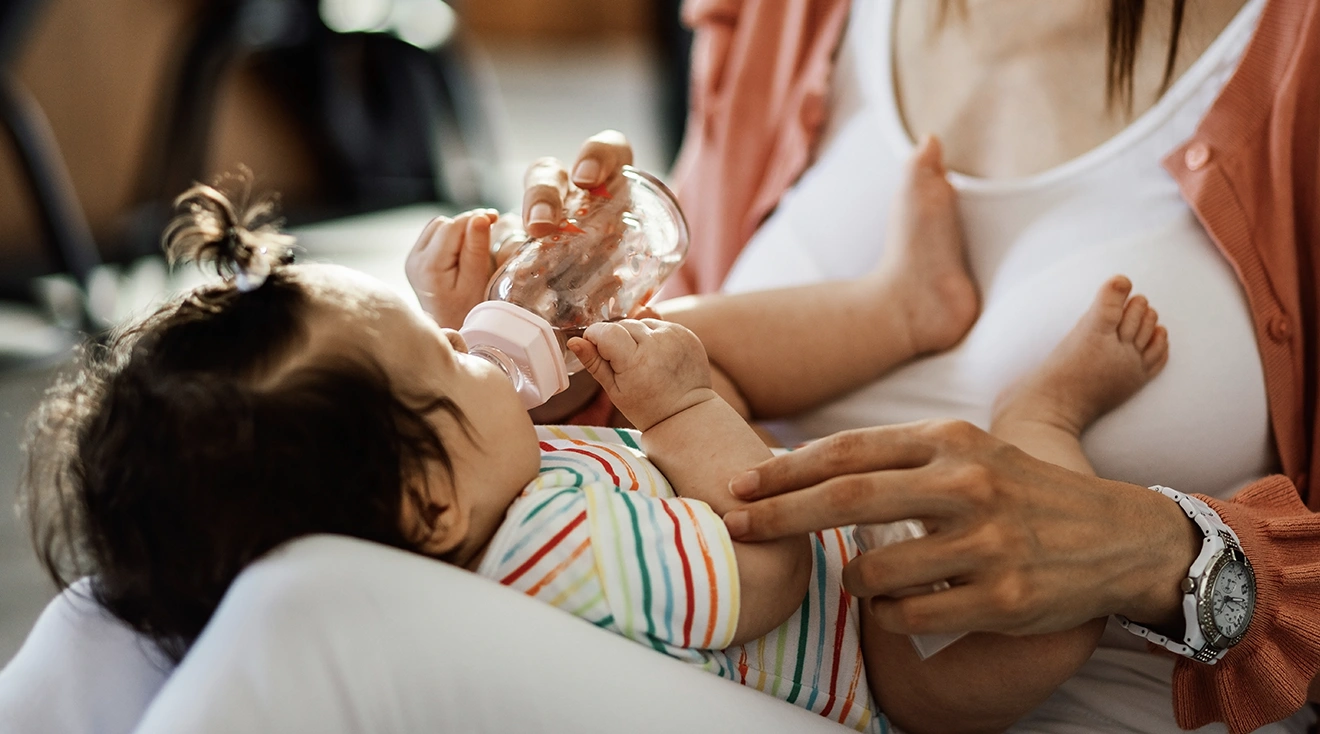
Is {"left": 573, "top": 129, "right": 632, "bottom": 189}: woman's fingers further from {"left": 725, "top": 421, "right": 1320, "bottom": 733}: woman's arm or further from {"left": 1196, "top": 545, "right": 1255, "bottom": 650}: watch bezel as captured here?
{"left": 1196, "top": 545, "right": 1255, "bottom": 650}: watch bezel

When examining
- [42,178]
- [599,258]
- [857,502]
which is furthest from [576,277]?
[42,178]

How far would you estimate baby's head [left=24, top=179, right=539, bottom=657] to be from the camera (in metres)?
0.69

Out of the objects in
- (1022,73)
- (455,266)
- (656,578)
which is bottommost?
(656,578)

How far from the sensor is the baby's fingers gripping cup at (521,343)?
0.82 m

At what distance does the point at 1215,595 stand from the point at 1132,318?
27 cm

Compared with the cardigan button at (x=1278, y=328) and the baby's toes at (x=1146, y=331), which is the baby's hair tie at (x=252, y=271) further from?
the cardigan button at (x=1278, y=328)

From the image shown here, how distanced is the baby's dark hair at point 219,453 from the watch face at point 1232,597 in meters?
0.56

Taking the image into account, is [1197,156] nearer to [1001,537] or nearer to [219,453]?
[1001,537]

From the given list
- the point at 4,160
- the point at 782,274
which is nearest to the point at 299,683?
the point at 782,274

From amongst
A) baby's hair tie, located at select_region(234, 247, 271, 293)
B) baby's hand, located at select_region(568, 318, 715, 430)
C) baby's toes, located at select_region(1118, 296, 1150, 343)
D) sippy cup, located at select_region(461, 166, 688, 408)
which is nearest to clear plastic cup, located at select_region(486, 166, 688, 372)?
sippy cup, located at select_region(461, 166, 688, 408)

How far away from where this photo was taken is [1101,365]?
927 mm

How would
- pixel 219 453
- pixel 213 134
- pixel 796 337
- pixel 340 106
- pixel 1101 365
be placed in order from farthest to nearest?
pixel 340 106, pixel 213 134, pixel 796 337, pixel 1101 365, pixel 219 453

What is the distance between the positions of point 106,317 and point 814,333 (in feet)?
6.65

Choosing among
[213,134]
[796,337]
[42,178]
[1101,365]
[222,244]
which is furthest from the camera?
[213,134]
